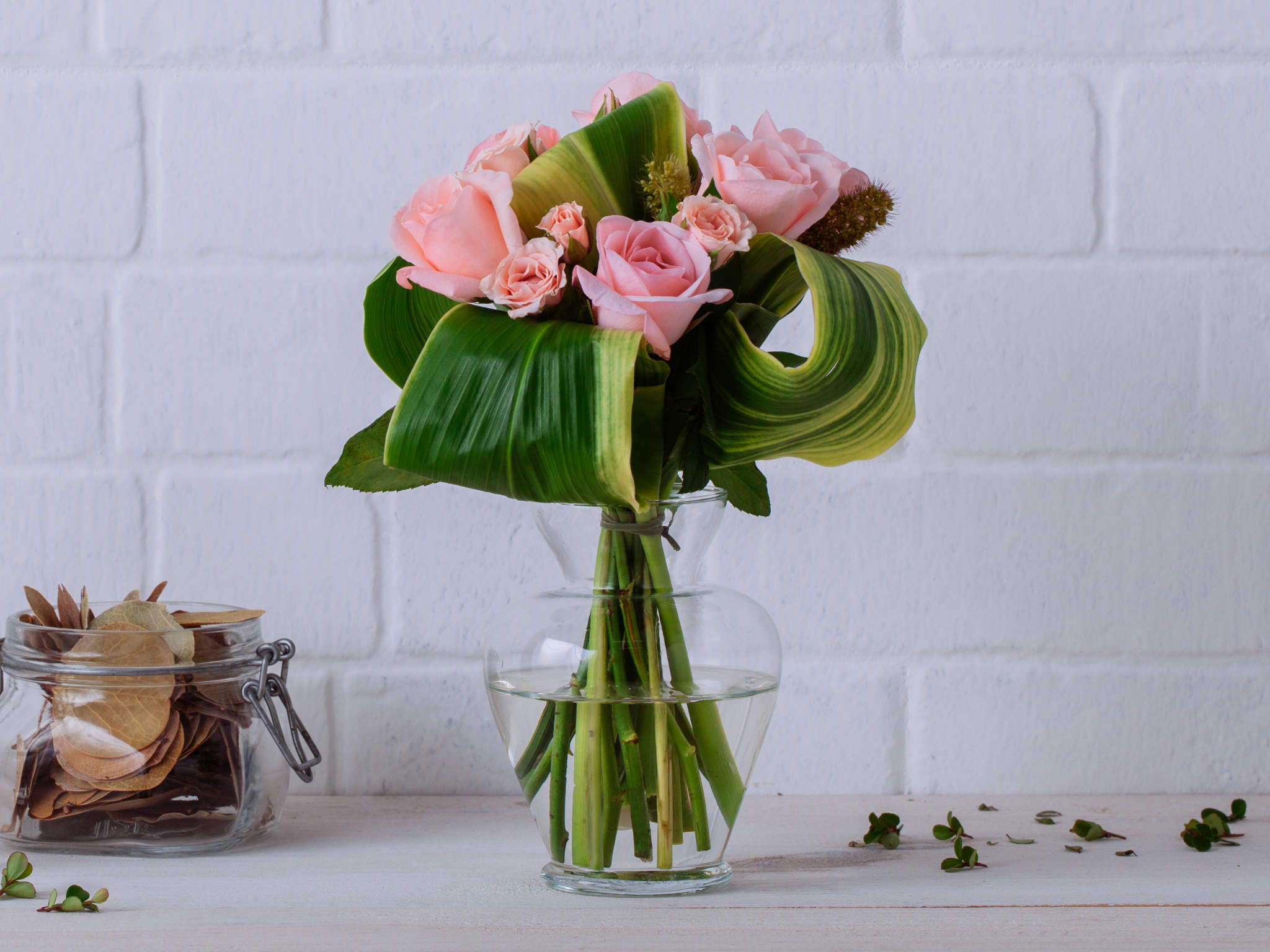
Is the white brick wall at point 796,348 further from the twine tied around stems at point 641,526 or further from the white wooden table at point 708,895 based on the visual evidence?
the twine tied around stems at point 641,526

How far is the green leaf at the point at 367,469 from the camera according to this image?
65 cm

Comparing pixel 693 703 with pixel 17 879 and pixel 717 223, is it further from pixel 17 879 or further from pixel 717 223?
pixel 17 879

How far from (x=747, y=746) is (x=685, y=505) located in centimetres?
14

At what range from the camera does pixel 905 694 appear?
2.91ft

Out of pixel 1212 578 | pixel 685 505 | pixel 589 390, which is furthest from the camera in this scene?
pixel 1212 578

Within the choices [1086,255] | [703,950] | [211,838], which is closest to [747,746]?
[703,950]

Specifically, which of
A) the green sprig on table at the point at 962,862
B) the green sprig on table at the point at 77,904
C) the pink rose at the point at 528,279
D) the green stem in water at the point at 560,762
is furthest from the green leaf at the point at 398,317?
the green sprig on table at the point at 962,862

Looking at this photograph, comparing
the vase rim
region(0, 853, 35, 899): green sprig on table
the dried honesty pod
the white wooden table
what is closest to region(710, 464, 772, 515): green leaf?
the vase rim

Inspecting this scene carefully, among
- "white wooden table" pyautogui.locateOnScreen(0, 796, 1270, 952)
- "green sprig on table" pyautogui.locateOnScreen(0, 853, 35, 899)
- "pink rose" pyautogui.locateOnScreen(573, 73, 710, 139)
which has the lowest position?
"white wooden table" pyautogui.locateOnScreen(0, 796, 1270, 952)

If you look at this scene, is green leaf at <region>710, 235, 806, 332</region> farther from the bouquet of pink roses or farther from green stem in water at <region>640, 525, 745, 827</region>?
green stem in water at <region>640, 525, 745, 827</region>

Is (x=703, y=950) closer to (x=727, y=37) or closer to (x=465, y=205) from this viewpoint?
(x=465, y=205)

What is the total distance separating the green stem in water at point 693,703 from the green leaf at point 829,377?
7cm

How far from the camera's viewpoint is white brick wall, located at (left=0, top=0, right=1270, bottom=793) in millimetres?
876

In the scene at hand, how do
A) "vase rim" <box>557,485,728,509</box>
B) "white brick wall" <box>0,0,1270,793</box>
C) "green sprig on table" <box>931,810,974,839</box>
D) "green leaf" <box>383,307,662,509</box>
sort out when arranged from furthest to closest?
"white brick wall" <box>0,0,1270,793</box>
"green sprig on table" <box>931,810,974,839</box>
"vase rim" <box>557,485,728,509</box>
"green leaf" <box>383,307,662,509</box>
